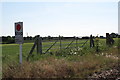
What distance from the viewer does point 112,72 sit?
6.95 m

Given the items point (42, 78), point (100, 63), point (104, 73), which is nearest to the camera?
point (42, 78)

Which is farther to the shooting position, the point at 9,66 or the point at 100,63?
the point at 100,63

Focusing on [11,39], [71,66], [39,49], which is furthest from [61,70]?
[11,39]

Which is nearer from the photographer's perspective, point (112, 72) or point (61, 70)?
point (61, 70)

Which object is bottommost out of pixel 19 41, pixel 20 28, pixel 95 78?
pixel 95 78

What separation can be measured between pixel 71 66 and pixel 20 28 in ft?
8.51

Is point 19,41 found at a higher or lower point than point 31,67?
higher

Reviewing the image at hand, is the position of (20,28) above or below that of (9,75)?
A: above

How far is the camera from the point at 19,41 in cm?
692

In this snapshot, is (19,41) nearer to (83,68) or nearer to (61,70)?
(61,70)

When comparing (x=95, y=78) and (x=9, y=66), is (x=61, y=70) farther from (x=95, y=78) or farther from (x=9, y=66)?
(x=9, y=66)

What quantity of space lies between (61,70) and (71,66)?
65 centimetres

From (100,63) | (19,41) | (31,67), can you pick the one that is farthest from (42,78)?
(100,63)

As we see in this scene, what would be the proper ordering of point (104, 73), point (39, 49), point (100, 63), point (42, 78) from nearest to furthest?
point (42, 78) < point (104, 73) < point (100, 63) < point (39, 49)
